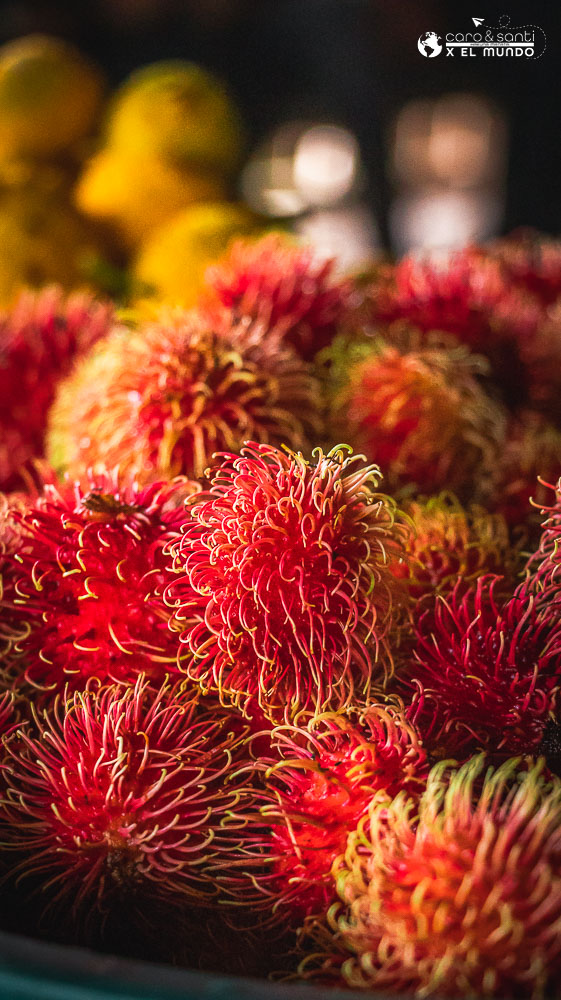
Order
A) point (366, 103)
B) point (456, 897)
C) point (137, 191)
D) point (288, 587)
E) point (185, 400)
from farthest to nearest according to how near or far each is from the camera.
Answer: point (366, 103) < point (137, 191) < point (185, 400) < point (288, 587) < point (456, 897)

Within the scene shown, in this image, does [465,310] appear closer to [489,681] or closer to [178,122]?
[489,681]

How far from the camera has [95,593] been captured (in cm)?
44

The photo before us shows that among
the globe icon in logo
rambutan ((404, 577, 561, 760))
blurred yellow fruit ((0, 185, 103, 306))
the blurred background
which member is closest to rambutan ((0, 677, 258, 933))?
rambutan ((404, 577, 561, 760))

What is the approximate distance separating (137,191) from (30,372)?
0.54 m

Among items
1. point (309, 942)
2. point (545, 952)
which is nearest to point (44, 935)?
point (309, 942)

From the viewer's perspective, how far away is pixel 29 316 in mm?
814

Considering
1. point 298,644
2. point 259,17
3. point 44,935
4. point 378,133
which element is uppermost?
point 259,17

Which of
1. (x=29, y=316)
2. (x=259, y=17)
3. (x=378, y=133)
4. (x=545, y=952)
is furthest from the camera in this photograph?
(x=378, y=133)

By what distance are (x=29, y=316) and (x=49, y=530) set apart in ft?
1.35

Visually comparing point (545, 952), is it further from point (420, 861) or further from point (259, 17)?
point (259, 17)

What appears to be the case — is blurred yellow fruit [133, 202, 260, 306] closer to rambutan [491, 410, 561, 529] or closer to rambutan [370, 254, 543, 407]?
rambutan [370, 254, 543, 407]

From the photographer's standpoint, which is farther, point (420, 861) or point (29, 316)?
point (29, 316)

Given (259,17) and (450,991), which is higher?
(259,17)

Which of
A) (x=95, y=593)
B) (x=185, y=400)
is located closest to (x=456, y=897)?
(x=95, y=593)
